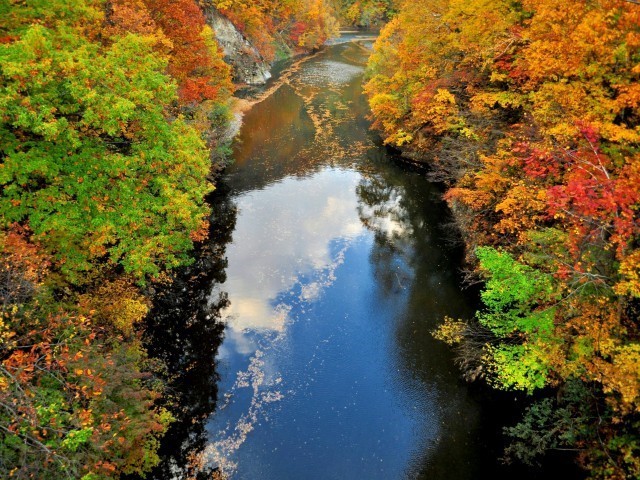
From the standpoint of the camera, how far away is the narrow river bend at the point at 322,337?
1367 centimetres

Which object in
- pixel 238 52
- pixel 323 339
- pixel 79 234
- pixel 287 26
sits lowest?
pixel 323 339

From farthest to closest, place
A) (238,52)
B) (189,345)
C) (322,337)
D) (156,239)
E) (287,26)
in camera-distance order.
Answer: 1. (287,26)
2. (238,52)
3. (322,337)
4. (189,345)
5. (156,239)

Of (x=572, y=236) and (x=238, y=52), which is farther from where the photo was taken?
(x=238, y=52)

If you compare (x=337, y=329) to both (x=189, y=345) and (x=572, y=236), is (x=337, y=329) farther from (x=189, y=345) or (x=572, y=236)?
(x=572, y=236)

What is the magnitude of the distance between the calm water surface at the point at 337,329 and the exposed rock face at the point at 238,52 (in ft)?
83.3

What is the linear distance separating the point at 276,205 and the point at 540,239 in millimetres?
18492

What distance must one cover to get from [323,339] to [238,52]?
4932 cm

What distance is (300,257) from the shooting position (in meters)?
23.2

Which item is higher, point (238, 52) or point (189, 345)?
point (238, 52)

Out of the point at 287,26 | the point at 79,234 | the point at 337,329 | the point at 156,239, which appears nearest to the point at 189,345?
the point at 156,239

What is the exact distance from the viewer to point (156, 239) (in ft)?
49.5

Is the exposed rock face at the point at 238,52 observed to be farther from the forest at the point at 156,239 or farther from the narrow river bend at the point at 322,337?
the forest at the point at 156,239

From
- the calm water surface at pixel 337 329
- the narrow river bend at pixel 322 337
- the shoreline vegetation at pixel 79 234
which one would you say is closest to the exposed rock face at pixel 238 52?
the calm water surface at pixel 337 329

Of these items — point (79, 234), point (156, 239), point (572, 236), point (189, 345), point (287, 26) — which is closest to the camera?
point (572, 236)
